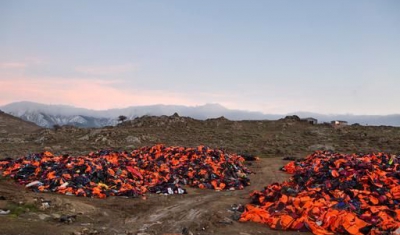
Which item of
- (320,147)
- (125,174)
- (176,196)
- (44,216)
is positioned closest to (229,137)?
(320,147)

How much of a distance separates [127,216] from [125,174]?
4954 mm

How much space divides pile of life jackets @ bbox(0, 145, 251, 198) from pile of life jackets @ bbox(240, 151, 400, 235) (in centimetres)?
420

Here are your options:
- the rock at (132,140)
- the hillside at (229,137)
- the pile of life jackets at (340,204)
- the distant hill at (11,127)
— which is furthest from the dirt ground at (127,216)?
the distant hill at (11,127)

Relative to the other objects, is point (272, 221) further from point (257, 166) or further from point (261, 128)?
point (261, 128)

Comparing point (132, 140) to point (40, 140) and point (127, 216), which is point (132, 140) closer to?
point (40, 140)

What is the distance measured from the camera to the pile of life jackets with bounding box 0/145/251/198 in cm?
1384

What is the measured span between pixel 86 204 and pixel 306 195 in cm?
692

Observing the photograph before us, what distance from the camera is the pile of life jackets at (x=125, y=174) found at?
1384cm

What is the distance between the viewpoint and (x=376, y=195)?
11414mm

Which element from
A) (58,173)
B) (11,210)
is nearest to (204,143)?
(58,173)

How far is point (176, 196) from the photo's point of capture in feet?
46.2

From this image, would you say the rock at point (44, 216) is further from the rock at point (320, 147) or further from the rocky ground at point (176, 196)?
the rock at point (320, 147)

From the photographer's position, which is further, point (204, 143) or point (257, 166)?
point (204, 143)

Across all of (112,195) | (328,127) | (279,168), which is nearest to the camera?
(112,195)
